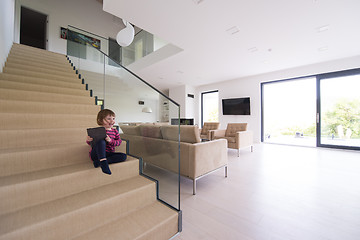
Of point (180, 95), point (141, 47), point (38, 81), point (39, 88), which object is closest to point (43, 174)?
point (39, 88)

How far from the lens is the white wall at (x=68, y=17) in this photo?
637cm

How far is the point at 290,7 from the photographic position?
2617 millimetres

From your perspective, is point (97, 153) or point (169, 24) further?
point (169, 24)

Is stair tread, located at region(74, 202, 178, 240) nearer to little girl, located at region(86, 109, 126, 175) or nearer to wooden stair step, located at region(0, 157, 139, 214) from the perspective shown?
wooden stair step, located at region(0, 157, 139, 214)

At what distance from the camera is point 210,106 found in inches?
336

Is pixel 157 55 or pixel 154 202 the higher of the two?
pixel 157 55

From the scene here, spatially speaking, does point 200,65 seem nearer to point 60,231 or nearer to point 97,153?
point 97,153

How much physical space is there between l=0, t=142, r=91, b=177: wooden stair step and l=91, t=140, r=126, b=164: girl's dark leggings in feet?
0.68

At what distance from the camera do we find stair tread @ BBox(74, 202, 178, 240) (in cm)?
104

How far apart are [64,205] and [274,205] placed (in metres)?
2.14

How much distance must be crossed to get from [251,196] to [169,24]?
3.49 meters

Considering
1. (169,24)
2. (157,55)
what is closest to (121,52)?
(157,55)

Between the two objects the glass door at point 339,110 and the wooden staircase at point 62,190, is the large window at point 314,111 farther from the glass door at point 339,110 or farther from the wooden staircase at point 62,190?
the wooden staircase at point 62,190

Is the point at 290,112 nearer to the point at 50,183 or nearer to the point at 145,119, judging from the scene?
the point at 145,119
